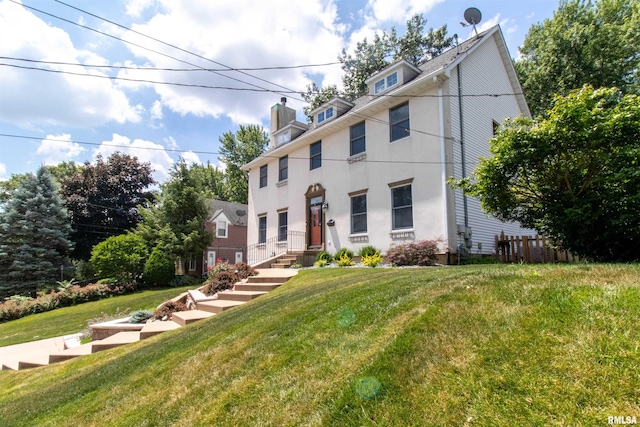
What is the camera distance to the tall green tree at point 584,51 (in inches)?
620

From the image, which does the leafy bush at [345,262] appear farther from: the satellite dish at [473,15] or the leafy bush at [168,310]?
the satellite dish at [473,15]

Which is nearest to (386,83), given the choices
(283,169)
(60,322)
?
(283,169)

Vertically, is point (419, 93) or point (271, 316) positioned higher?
point (419, 93)

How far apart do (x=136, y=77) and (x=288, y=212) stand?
8.71 meters

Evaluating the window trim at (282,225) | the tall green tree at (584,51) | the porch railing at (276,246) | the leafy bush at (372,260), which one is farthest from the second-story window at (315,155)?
the tall green tree at (584,51)

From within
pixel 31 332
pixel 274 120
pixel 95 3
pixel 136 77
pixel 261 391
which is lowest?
pixel 31 332

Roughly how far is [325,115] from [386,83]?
11.5 feet

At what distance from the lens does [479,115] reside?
11.9 meters

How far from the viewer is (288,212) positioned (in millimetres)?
15758

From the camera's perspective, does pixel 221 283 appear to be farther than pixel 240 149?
No

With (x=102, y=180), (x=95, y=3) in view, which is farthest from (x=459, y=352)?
(x=102, y=180)

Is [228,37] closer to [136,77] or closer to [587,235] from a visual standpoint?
[136,77]

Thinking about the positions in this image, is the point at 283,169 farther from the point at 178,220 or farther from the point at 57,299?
the point at 57,299

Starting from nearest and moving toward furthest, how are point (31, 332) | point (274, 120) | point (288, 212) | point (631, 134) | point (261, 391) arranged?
point (261, 391) < point (631, 134) < point (31, 332) < point (288, 212) < point (274, 120)
